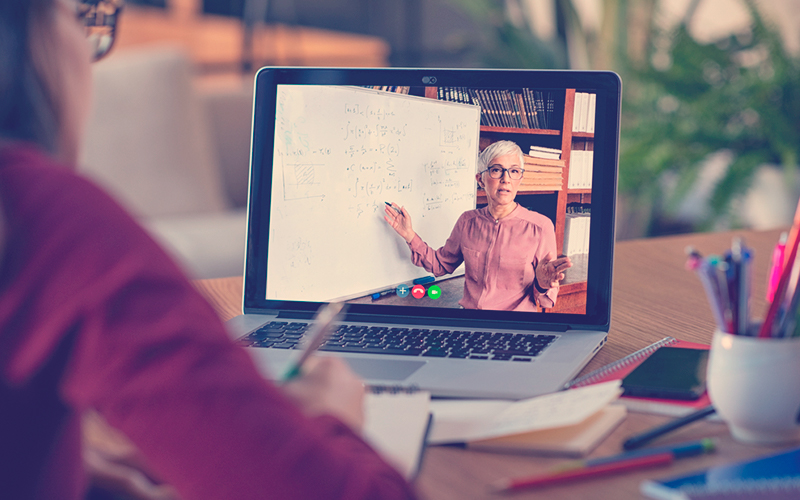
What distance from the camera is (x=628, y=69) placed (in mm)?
2098

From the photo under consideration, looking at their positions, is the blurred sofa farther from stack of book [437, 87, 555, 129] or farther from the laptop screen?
stack of book [437, 87, 555, 129]

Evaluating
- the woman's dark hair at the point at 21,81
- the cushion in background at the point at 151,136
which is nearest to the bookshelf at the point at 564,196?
the woman's dark hair at the point at 21,81

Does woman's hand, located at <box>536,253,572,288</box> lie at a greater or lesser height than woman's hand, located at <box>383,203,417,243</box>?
lesser

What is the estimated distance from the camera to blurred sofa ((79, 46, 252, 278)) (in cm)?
213

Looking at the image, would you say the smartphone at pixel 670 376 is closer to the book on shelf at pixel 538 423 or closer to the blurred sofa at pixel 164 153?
the book on shelf at pixel 538 423

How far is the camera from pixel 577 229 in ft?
2.52

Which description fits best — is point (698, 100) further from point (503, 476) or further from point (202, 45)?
point (202, 45)

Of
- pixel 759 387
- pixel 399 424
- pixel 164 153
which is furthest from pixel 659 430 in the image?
pixel 164 153

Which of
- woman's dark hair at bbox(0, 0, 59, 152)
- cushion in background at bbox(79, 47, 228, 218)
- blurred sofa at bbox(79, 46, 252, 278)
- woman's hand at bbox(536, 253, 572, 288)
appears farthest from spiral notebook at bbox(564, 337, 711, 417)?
cushion in background at bbox(79, 47, 228, 218)

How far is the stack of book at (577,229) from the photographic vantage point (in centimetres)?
77

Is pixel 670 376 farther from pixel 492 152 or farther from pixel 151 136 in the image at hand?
→ pixel 151 136

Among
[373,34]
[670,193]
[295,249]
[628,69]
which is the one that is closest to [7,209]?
[295,249]

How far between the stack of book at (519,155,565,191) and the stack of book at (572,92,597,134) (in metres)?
0.05

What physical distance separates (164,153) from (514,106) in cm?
178
